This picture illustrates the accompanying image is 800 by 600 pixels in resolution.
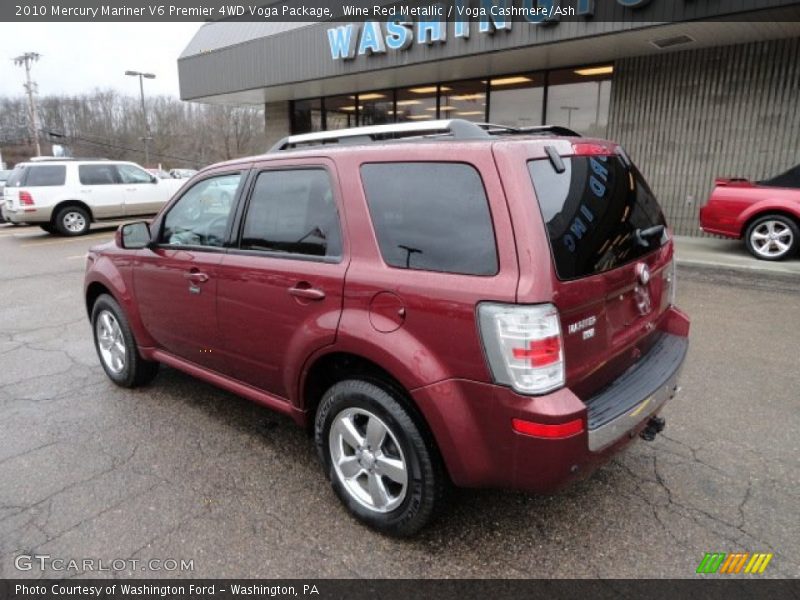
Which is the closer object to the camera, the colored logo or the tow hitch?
the colored logo

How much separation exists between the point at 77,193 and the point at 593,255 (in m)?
15.0

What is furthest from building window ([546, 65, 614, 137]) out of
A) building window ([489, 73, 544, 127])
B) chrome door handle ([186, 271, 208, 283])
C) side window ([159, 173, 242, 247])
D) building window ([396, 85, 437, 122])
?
chrome door handle ([186, 271, 208, 283])

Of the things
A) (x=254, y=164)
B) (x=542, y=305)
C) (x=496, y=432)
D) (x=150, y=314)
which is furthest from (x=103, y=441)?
(x=542, y=305)

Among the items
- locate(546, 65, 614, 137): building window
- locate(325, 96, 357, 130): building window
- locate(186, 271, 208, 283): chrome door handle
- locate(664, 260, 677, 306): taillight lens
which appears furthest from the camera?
locate(325, 96, 357, 130): building window

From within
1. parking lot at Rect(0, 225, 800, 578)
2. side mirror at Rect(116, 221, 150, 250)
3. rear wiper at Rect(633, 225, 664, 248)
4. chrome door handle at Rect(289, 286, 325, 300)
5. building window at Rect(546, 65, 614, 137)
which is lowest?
parking lot at Rect(0, 225, 800, 578)

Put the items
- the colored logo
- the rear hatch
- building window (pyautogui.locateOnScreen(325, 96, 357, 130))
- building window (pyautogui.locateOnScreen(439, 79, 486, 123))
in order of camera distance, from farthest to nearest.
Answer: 1. building window (pyautogui.locateOnScreen(325, 96, 357, 130))
2. building window (pyautogui.locateOnScreen(439, 79, 486, 123))
3. the colored logo
4. the rear hatch

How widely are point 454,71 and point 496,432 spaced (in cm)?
1184

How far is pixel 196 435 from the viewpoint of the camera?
3.54 metres

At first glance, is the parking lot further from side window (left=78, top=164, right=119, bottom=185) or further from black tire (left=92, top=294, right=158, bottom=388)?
side window (left=78, top=164, right=119, bottom=185)

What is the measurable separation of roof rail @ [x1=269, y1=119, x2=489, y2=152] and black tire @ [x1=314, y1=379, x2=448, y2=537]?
122cm

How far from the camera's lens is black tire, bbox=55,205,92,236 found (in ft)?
45.6

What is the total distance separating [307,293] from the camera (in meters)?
2.66

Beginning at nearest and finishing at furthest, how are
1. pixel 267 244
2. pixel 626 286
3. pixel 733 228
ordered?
pixel 626 286, pixel 267 244, pixel 733 228
